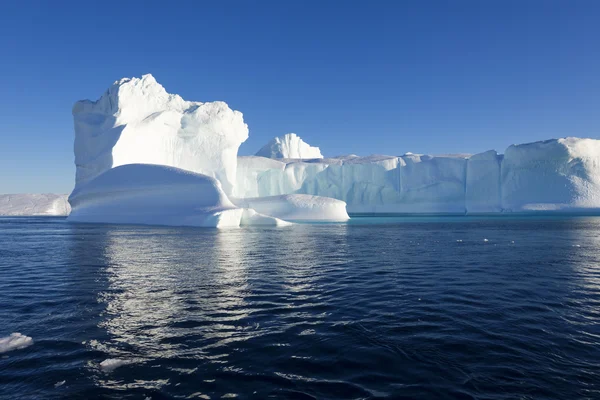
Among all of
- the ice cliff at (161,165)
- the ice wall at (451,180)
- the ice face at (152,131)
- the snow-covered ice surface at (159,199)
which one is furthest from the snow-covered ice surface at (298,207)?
the ice wall at (451,180)

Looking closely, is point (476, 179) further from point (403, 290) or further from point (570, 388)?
point (570, 388)

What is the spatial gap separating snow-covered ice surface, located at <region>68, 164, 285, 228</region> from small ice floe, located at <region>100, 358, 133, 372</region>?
2523cm

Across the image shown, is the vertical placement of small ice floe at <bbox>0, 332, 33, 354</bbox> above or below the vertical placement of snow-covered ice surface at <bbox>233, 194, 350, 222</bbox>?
below

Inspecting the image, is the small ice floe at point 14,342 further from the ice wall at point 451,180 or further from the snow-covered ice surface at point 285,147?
the snow-covered ice surface at point 285,147

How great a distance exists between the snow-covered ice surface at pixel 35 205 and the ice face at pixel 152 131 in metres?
93.0

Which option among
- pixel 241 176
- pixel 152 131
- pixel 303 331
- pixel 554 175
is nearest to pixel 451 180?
pixel 554 175

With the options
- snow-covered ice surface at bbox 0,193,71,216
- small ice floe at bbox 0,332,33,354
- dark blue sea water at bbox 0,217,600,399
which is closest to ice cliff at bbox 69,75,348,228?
dark blue sea water at bbox 0,217,600,399

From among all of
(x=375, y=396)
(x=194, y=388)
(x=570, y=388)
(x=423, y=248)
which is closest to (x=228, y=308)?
(x=194, y=388)

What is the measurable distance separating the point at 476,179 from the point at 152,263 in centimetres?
5337

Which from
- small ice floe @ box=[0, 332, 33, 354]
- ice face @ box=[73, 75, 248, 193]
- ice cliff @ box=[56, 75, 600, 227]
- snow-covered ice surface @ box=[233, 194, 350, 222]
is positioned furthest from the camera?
ice face @ box=[73, 75, 248, 193]

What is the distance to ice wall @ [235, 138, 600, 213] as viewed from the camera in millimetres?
48375

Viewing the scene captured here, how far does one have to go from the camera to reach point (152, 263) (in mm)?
11867

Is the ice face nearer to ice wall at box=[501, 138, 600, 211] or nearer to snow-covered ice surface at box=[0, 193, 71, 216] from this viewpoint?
ice wall at box=[501, 138, 600, 211]

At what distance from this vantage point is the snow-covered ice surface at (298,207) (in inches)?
1617
